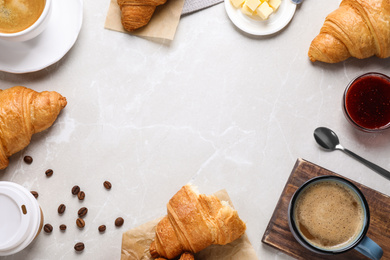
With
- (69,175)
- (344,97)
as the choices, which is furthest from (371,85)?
(69,175)

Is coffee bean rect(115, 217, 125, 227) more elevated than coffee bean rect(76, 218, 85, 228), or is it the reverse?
coffee bean rect(115, 217, 125, 227)

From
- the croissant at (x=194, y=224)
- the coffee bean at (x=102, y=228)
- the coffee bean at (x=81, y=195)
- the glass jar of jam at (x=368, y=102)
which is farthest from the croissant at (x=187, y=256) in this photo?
the glass jar of jam at (x=368, y=102)

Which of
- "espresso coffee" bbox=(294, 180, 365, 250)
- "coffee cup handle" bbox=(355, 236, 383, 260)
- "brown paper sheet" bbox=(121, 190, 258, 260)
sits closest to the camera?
"coffee cup handle" bbox=(355, 236, 383, 260)

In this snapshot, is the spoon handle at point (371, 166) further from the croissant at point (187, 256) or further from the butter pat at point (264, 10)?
the croissant at point (187, 256)

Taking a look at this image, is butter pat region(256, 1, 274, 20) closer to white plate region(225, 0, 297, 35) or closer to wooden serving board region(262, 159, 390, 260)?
white plate region(225, 0, 297, 35)

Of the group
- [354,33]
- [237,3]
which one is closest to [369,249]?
[354,33]

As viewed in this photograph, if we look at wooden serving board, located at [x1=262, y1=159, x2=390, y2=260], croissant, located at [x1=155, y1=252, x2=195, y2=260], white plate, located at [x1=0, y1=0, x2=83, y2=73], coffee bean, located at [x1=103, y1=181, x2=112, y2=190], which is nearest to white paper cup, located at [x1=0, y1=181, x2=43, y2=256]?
coffee bean, located at [x1=103, y1=181, x2=112, y2=190]

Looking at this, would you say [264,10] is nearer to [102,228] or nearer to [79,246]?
[102,228]
